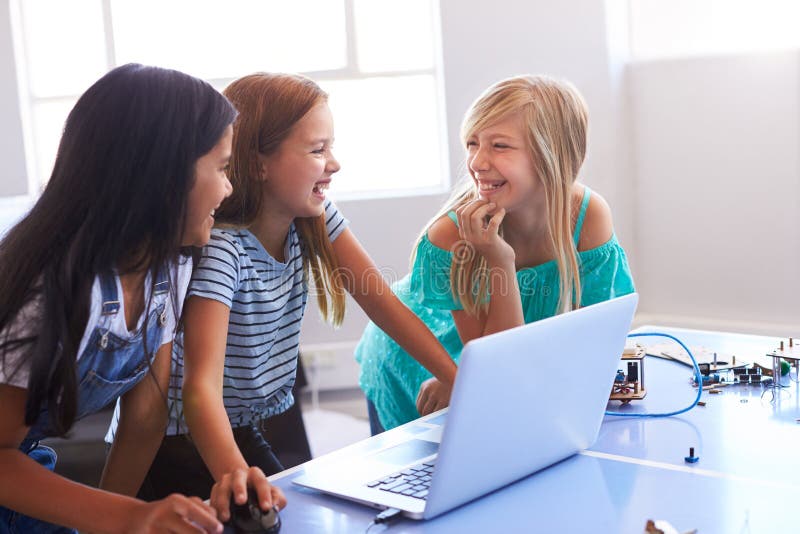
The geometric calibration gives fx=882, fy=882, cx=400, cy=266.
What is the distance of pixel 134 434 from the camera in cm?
142

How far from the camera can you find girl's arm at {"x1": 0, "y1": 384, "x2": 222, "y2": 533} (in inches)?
37.5

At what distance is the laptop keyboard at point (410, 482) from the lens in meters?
1.07

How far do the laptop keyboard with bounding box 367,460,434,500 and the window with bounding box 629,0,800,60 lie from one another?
2750mm

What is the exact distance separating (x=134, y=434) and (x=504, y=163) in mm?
886

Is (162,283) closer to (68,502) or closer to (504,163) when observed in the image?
(68,502)

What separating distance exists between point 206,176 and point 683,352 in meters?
0.97

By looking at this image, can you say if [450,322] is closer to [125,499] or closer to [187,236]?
[187,236]

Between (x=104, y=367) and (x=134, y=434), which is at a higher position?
(x=104, y=367)

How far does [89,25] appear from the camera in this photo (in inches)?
148

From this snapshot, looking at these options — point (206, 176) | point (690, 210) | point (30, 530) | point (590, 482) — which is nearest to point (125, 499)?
point (30, 530)

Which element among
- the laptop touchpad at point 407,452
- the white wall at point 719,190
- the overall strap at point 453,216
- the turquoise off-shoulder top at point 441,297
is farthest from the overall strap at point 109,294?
the white wall at point 719,190

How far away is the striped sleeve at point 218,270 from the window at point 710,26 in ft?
8.50

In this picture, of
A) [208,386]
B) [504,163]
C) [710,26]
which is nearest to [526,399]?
[208,386]

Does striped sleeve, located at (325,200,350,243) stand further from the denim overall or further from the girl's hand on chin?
the denim overall
